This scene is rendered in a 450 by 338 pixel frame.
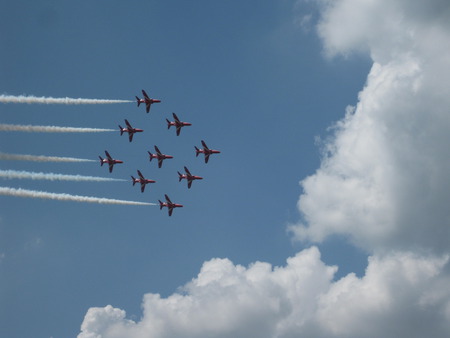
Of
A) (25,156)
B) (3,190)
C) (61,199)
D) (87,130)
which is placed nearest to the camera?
(3,190)

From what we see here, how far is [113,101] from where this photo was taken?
156875 mm

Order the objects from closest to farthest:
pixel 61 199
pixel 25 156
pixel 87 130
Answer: pixel 25 156 → pixel 61 199 → pixel 87 130

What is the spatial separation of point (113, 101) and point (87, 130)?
380 inches

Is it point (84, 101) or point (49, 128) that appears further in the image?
point (84, 101)

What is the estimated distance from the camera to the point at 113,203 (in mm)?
159000

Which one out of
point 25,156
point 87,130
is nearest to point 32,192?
point 25,156

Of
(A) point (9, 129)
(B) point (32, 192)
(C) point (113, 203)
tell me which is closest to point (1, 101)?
(A) point (9, 129)

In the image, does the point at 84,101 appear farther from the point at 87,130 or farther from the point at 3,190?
the point at 3,190

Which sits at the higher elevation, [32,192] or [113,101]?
[113,101]

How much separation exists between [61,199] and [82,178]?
905 cm

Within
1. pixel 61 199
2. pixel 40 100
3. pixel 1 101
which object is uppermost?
pixel 40 100

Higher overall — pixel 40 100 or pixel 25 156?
pixel 40 100

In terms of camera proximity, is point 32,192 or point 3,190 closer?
point 3,190

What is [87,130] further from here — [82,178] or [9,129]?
[9,129]
